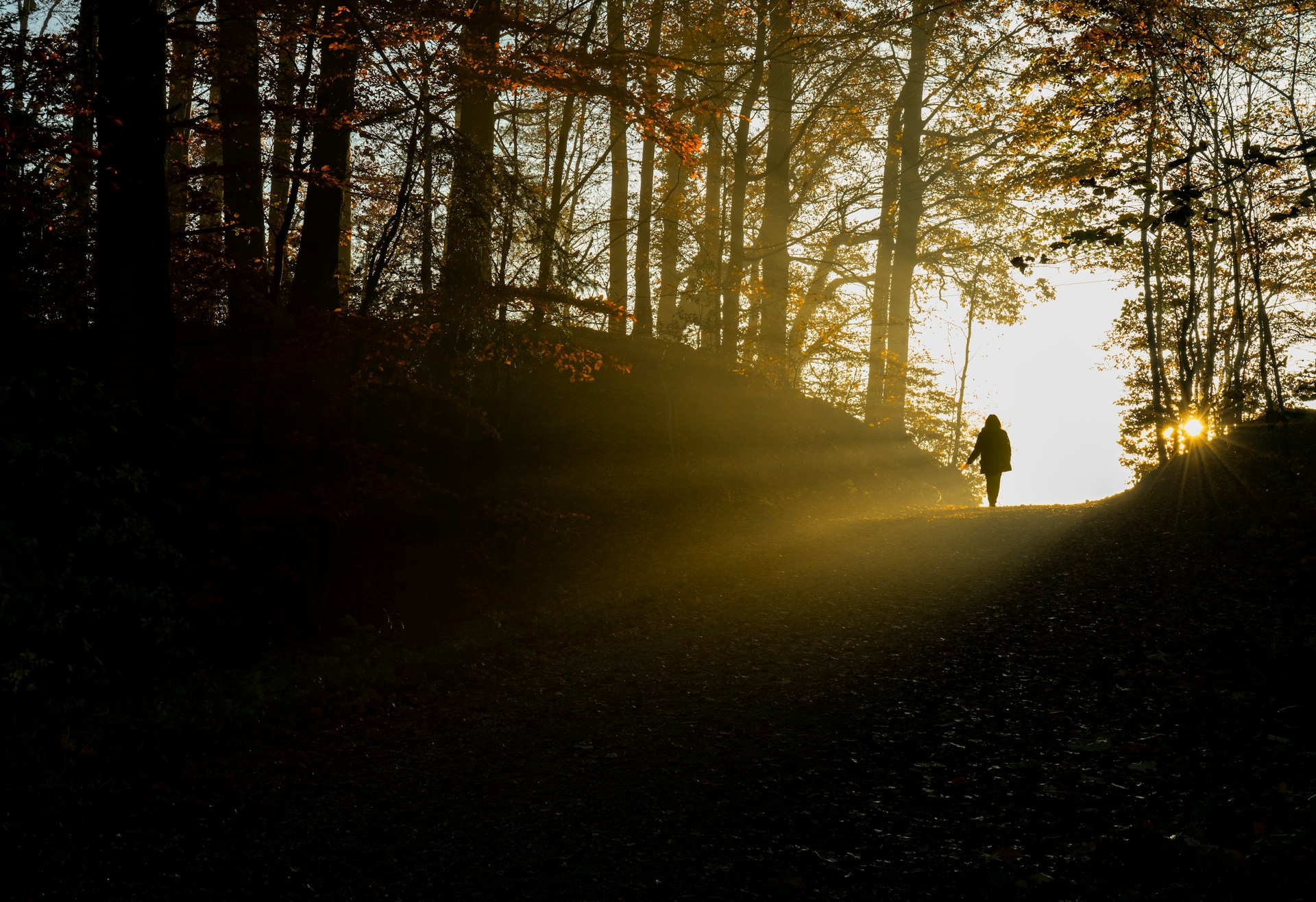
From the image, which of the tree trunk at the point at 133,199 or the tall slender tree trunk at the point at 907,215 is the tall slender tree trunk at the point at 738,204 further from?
the tree trunk at the point at 133,199

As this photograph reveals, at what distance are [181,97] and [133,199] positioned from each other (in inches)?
449

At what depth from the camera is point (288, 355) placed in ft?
29.6

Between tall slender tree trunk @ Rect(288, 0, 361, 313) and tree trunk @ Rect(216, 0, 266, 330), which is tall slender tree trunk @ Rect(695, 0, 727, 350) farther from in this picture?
tree trunk @ Rect(216, 0, 266, 330)

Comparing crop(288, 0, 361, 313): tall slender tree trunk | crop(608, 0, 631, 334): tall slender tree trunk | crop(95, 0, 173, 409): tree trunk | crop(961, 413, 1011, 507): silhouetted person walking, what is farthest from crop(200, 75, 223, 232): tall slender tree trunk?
crop(961, 413, 1011, 507): silhouetted person walking

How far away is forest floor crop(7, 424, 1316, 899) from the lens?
168 inches

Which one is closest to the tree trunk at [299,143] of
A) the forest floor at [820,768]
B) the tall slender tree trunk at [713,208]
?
the forest floor at [820,768]

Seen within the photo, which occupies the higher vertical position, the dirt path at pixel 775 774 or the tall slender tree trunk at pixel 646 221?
the tall slender tree trunk at pixel 646 221

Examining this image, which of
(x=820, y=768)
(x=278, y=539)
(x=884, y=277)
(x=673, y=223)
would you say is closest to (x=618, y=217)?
(x=673, y=223)

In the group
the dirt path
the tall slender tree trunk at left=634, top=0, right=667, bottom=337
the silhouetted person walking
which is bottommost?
the dirt path

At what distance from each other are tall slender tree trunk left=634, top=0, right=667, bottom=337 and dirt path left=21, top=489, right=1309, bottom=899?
446 inches

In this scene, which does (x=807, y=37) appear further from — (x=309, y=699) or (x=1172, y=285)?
(x=309, y=699)

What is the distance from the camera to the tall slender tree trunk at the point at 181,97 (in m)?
8.49

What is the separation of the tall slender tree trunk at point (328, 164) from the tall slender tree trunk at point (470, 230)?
126 cm

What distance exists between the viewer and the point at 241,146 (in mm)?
11992
